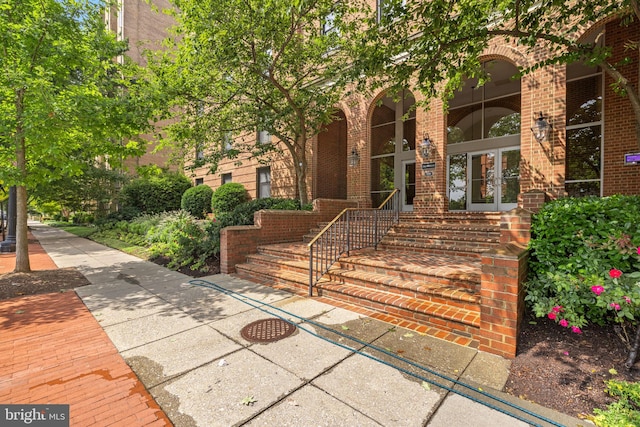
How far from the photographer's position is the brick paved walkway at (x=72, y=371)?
7.48ft

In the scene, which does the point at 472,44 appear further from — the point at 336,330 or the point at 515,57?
the point at 336,330

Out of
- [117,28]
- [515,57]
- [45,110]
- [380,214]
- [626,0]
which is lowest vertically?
[380,214]

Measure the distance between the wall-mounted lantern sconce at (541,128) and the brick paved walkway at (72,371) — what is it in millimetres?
9120

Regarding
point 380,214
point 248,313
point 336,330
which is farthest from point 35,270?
point 380,214

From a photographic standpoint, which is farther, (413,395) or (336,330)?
(336,330)

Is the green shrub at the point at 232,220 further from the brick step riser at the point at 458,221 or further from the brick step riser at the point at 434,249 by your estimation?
the brick step riser at the point at 458,221

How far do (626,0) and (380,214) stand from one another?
5.27 m

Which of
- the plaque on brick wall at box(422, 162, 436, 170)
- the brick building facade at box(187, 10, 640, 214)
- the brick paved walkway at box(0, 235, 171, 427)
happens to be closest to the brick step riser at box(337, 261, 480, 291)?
the brick building facade at box(187, 10, 640, 214)

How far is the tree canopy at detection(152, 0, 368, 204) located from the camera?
6516mm

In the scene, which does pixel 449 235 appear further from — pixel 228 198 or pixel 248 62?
pixel 228 198

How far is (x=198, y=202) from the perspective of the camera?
15.2 metres

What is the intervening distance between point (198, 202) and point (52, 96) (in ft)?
33.7

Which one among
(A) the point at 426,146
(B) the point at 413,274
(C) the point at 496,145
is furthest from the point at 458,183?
(B) the point at 413,274

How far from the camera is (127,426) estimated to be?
2127mm
